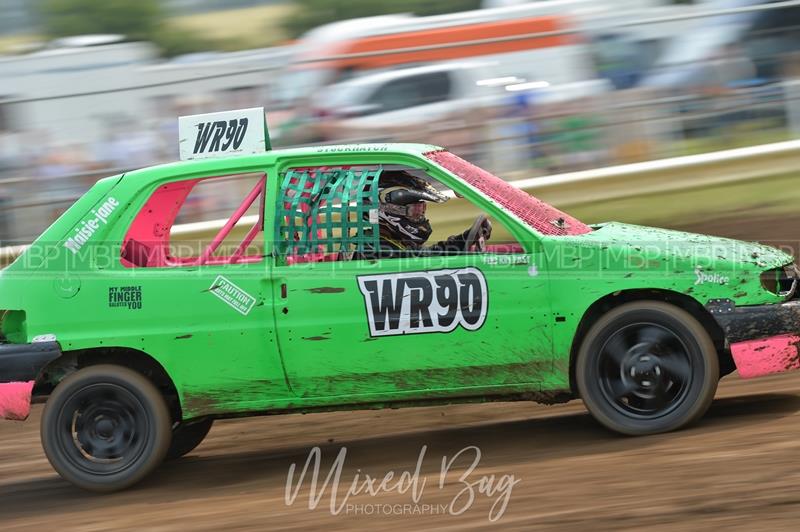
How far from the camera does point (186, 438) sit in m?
6.56

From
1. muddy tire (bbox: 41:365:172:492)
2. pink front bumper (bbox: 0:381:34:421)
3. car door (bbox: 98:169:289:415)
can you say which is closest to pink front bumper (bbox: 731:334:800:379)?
car door (bbox: 98:169:289:415)

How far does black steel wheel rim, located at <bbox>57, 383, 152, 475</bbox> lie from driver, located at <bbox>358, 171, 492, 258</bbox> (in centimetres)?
164

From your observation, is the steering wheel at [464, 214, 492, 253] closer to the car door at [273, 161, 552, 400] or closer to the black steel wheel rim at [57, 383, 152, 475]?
the car door at [273, 161, 552, 400]

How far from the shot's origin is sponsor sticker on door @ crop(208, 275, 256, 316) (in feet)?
18.1

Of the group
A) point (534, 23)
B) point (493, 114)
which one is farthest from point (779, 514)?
point (534, 23)

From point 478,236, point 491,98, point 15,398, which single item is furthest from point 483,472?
point 491,98

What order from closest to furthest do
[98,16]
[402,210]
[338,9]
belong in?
[402,210], [338,9], [98,16]

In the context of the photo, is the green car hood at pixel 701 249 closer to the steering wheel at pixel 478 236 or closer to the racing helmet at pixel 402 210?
the steering wheel at pixel 478 236

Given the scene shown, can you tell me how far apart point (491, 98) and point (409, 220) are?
19.8 feet

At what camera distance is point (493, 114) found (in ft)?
37.7

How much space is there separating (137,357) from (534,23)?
840cm

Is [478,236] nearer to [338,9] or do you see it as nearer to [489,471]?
[489,471]

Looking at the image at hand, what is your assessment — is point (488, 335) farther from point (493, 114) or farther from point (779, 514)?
point (493, 114)

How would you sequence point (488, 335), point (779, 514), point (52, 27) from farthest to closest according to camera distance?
point (52, 27), point (488, 335), point (779, 514)
